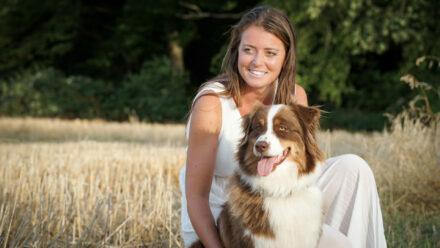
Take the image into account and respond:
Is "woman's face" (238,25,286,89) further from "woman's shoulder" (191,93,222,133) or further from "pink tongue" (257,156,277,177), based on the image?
"pink tongue" (257,156,277,177)

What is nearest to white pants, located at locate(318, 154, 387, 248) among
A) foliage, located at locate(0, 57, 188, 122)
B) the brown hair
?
the brown hair

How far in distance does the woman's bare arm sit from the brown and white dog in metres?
0.25

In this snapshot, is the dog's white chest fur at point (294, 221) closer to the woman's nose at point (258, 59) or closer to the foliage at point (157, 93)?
the woman's nose at point (258, 59)

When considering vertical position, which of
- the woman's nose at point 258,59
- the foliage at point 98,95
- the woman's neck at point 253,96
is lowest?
the foliage at point 98,95

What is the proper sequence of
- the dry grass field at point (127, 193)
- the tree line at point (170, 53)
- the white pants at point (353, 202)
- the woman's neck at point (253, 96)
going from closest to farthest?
the white pants at point (353, 202) < the woman's neck at point (253, 96) < the dry grass field at point (127, 193) < the tree line at point (170, 53)

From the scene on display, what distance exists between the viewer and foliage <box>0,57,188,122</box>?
1758 centimetres

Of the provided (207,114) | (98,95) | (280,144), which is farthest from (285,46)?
(98,95)

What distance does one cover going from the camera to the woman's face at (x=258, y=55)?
10.6ft

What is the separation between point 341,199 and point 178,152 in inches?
182

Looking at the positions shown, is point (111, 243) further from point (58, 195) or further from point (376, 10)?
point (376, 10)

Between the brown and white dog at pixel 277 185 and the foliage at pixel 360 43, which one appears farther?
the foliage at pixel 360 43

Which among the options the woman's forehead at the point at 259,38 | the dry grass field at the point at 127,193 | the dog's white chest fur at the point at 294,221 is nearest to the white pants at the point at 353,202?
the dog's white chest fur at the point at 294,221

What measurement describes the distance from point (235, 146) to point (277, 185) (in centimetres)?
56

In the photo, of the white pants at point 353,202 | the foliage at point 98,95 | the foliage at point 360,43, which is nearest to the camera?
the white pants at point 353,202
